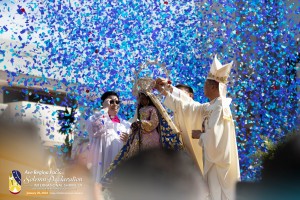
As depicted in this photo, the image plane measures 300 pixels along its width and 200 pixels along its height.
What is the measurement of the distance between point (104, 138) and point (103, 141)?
3 cm

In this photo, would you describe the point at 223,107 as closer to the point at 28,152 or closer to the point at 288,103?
the point at 28,152

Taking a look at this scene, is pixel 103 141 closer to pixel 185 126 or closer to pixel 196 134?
pixel 185 126

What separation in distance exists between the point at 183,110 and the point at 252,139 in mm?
3370

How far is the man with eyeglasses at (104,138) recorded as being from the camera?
651cm

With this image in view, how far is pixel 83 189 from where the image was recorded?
20.2 feet

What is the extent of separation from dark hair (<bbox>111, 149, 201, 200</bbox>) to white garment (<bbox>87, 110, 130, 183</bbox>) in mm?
691

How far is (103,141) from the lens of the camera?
6.56 m

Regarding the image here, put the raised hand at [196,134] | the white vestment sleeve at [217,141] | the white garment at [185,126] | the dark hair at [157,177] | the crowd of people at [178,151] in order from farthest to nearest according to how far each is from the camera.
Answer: the white garment at [185,126], the raised hand at [196,134], the white vestment sleeve at [217,141], the crowd of people at [178,151], the dark hair at [157,177]

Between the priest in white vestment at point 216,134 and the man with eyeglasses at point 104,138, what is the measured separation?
945 millimetres

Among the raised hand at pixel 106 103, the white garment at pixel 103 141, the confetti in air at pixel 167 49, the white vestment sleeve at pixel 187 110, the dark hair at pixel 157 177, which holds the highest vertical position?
the confetti in air at pixel 167 49

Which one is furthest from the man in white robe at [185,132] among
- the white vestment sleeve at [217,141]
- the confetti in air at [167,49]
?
the confetti in air at [167,49]

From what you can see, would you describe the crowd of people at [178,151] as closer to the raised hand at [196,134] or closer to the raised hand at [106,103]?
the raised hand at [196,134]

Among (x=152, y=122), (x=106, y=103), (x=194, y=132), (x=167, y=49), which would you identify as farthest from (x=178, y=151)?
(x=167, y=49)

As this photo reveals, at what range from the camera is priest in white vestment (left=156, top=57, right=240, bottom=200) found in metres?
5.44
